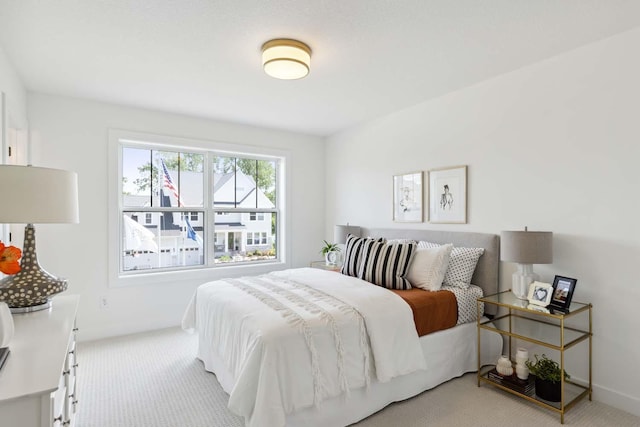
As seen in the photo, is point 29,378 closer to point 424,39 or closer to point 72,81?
point 424,39

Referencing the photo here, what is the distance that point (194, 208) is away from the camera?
427 cm

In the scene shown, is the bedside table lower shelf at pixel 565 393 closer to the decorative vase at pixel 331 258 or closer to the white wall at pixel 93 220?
the decorative vase at pixel 331 258

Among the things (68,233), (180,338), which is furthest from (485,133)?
(68,233)

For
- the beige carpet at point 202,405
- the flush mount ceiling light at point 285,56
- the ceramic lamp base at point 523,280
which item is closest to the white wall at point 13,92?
the flush mount ceiling light at point 285,56

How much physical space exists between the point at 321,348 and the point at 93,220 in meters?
2.94

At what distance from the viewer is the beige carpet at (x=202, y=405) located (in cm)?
214

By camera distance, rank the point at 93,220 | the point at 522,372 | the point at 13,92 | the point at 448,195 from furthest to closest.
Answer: the point at 93,220 < the point at 448,195 < the point at 13,92 < the point at 522,372

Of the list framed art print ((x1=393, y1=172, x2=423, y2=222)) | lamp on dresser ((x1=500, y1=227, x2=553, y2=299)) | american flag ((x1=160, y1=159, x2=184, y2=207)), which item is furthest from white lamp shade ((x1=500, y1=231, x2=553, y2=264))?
american flag ((x1=160, y1=159, x2=184, y2=207))

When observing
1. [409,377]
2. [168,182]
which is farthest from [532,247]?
[168,182]

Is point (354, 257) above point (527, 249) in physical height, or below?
below

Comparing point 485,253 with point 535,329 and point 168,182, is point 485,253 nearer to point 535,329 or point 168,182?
point 535,329

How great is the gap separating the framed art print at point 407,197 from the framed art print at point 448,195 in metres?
0.14

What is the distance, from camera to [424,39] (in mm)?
2326

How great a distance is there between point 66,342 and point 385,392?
1838mm
